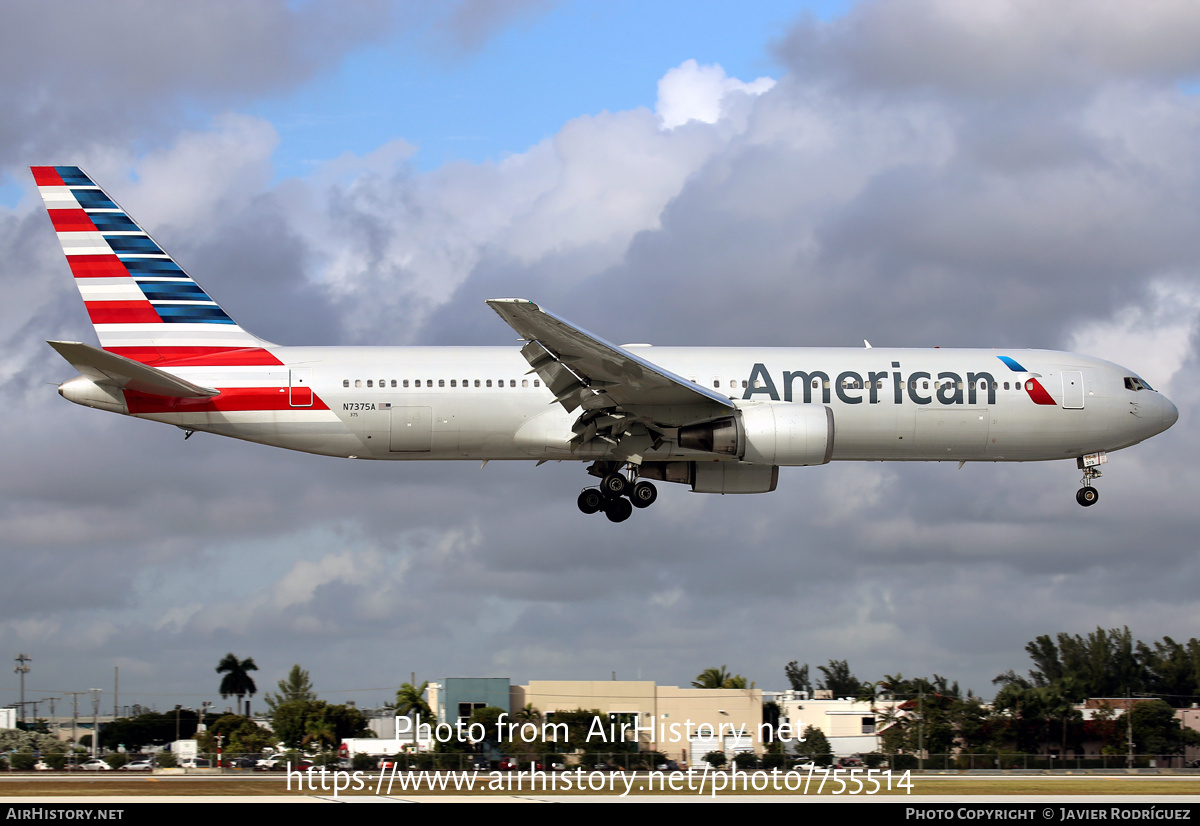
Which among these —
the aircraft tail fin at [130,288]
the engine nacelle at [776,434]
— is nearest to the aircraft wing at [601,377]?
the engine nacelle at [776,434]

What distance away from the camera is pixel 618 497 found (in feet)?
97.1

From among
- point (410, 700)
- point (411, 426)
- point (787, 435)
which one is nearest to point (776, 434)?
point (787, 435)

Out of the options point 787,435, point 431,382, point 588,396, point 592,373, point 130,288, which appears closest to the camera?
point 787,435

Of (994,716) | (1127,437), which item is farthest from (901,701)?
(1127,437)

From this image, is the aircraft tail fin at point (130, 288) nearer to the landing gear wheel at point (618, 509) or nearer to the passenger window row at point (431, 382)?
the passenger window row at point (431, 382)

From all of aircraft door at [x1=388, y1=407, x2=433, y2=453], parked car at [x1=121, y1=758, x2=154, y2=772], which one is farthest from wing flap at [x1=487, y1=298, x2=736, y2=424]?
parked car at [x1=121, y1=758, x2=154, y2=772]

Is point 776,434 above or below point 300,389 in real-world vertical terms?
below

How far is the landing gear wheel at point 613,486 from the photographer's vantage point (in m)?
29.3

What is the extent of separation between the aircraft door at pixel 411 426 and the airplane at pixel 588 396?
33 millimetres

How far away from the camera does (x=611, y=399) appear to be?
90.1 feet

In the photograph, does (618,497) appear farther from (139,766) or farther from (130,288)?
(139,766)

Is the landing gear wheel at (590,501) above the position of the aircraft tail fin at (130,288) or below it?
below

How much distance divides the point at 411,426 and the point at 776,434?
8.51 m

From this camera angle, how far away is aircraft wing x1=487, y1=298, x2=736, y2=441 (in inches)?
987
